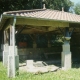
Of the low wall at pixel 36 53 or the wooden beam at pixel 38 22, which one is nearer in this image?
A: the wooden beam at pixel 38 22

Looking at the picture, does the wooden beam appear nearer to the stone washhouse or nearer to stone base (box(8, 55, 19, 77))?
the stone washhouse

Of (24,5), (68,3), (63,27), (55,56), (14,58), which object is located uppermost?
(68,3)

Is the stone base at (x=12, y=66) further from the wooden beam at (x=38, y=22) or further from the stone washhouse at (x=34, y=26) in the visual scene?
the wooden beam at (x=38, y=22)

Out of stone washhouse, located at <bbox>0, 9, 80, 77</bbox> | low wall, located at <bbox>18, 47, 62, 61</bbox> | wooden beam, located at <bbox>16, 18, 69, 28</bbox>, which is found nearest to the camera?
stone washhouse, located at <bbox>0, 9, 80, 77</bbox>

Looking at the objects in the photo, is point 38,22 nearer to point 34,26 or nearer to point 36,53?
point 34,26

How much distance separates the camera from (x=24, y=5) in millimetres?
22891

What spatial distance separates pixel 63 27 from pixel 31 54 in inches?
265

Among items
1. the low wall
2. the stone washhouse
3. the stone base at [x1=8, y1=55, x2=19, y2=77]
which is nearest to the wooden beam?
the stone washhouse

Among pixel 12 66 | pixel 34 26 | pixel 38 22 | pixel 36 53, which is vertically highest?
pixel 38 22

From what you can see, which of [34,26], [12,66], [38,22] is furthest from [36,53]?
[12,66]

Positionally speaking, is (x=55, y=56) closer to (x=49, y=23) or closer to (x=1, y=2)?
(x=49, y=23)

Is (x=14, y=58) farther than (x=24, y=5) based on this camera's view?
No

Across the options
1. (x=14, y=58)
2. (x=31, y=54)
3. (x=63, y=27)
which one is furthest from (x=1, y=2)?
(x=14, y=58)

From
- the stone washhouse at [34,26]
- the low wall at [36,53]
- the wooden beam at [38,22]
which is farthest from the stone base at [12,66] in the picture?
the low wall at [36,53]
